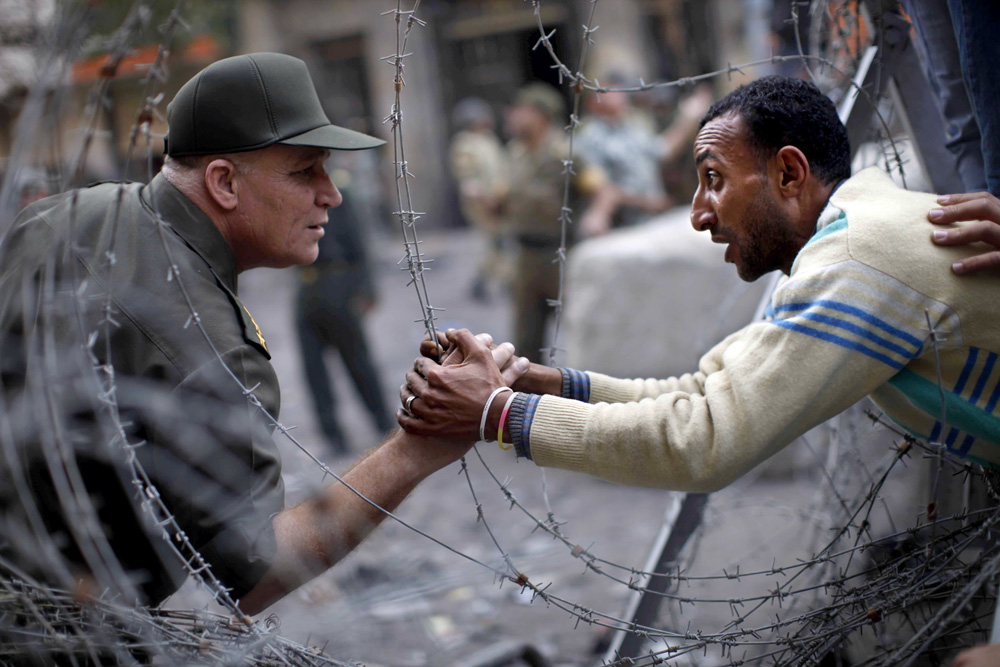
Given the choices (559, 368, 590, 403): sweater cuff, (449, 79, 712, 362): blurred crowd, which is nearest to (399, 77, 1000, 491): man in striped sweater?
(559, 368, 590, 403): sweater cuff

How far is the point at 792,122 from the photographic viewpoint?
75.1 inches

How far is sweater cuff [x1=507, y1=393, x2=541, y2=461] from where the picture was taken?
1.79 m

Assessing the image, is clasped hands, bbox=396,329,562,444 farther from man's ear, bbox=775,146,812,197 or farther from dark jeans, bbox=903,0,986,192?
dark jeans, bbox=903,0,986,192

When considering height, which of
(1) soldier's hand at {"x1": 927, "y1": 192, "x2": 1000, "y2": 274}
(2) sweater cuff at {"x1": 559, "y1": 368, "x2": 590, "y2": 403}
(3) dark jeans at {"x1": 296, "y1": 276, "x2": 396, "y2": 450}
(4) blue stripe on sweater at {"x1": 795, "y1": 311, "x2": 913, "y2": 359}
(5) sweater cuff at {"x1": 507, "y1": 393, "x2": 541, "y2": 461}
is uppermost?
(1) soldier's hand at {"x1": 927, "y1": 192, "x2": 1000, "y2": 274}

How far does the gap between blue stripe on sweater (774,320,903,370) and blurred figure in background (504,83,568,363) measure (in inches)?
167

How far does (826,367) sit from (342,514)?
3.43ft

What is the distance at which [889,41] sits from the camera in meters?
2.38

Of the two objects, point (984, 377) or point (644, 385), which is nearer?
point (984, 377)

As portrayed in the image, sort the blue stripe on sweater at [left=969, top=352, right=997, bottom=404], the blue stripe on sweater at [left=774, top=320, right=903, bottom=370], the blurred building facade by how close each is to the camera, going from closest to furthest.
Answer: the blue stripe on sweater at [left=774, top=320, right=903, bottom=370]
the blue stripe on sweater at [left=969, top=352, right=997, bottom=404]
the blurred building facade

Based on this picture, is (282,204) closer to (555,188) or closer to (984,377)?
(984,377)

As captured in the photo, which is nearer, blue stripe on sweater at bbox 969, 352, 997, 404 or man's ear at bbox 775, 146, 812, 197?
blue stripe on sweater at bbox 969, 352, 997, 404

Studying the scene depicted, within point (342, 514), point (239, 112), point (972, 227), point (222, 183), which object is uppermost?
point (239, 112)

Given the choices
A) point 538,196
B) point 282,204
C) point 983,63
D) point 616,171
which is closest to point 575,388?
point 282,204

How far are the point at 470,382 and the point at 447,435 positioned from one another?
141 mm
